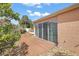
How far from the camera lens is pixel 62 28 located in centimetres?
900

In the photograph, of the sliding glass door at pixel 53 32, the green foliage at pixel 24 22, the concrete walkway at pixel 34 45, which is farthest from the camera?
the sliding glass door at pixel 53 32

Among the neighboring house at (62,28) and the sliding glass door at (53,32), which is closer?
the neighboring house at (62,28)

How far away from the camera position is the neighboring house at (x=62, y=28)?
8406mm

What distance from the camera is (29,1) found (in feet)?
26.7

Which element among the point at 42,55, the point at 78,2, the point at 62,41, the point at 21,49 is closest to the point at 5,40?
the point at 21,49

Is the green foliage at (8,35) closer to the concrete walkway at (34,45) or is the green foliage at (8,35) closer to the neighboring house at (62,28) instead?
the concrete walkway at (34,45)

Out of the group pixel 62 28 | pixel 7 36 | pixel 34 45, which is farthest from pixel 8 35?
pixel 62 28

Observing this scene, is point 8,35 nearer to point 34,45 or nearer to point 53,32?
point 34,45

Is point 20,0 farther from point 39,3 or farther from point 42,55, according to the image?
point 42,55

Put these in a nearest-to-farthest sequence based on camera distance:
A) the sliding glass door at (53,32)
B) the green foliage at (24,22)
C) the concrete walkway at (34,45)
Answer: the green foliage at (24,22), the concrete walkway at (34,45), the sliding glass door at (53,32)

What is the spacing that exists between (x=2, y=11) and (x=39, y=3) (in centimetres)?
123

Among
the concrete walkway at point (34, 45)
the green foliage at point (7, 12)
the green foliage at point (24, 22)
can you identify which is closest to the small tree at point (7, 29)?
the green foliage at point (7, 12)

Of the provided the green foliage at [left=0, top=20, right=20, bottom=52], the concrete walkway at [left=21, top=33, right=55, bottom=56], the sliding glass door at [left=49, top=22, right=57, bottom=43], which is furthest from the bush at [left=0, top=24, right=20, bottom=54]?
the sliding glass door at [left=49, top=22, right=57, bottom=43]

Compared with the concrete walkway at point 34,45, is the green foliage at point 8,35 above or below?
above
